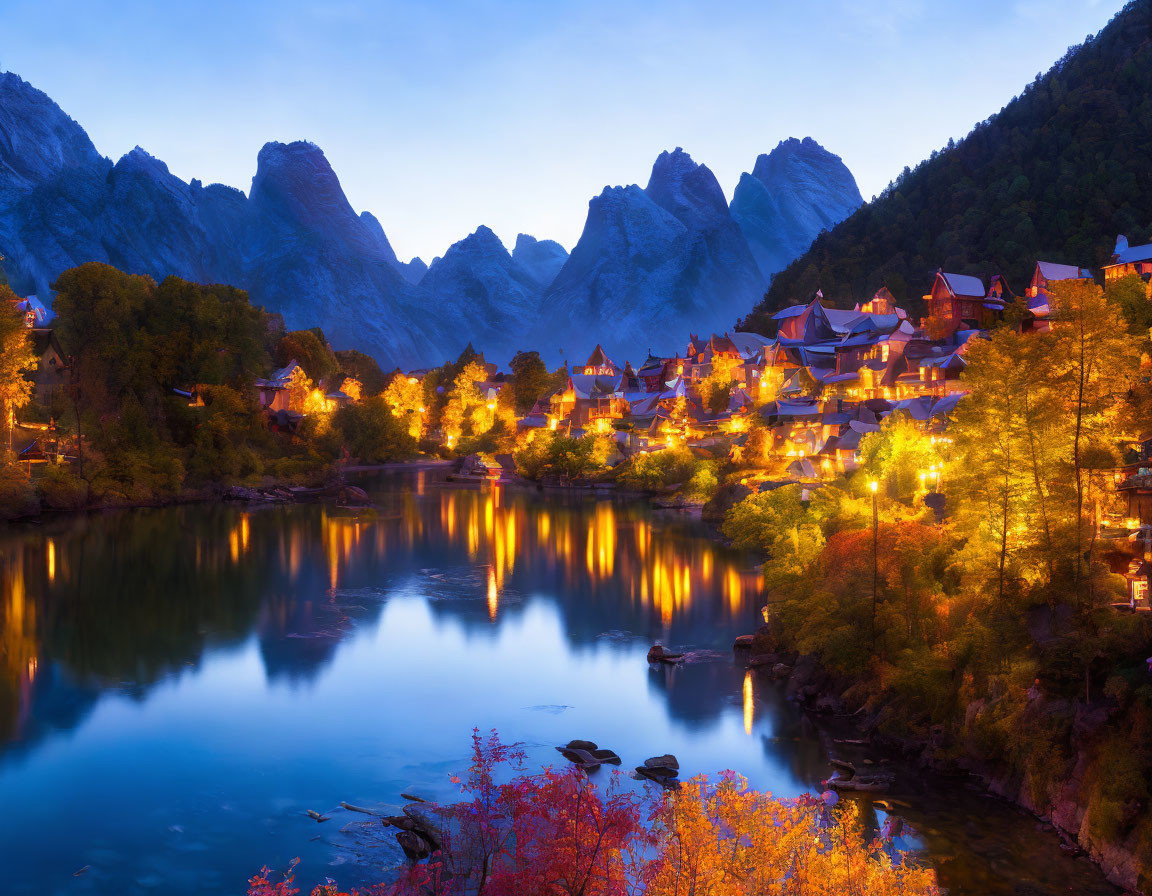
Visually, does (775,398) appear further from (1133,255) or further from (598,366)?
(598,366)

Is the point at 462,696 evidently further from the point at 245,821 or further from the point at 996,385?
the point at 996,385

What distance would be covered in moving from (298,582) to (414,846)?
26775 mm

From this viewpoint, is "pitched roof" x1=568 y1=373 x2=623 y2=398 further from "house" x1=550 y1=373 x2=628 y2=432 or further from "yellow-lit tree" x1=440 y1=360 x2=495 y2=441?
"yellow-lit tree" x1=440 y1=360 x2=495 y2=441

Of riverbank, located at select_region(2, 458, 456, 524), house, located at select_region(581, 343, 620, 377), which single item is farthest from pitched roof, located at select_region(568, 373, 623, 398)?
riverbank, located at select_region(2, 458, 456, 524)

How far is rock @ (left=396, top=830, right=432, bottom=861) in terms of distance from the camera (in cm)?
1545

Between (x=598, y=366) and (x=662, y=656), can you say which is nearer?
(x=662, y=656)

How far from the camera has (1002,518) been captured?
19891mm

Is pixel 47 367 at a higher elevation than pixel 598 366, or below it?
below

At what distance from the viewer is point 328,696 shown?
25.5 metres

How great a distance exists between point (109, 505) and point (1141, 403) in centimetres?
6112

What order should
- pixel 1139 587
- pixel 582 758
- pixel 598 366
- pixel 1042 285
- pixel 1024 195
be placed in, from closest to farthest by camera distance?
pixel 1139 587 < pixel 582 758 < pixel 1042 285 < pixel 1024 195 < pixel 598 366

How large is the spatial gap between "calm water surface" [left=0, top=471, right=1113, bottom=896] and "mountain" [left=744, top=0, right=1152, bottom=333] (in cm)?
6265

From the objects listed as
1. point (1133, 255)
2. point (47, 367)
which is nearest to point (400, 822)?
point (1133, 255)

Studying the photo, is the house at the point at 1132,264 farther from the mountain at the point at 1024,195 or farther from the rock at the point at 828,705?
the rock at the point at 828,705
